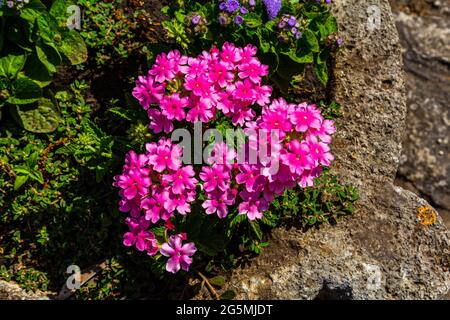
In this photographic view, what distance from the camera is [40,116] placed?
3.60 metres

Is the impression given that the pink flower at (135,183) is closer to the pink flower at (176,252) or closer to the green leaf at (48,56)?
the pink flower at (176,252)

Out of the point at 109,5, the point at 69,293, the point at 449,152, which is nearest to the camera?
the point at 69,293

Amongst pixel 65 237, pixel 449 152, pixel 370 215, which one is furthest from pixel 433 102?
pixel 65 237

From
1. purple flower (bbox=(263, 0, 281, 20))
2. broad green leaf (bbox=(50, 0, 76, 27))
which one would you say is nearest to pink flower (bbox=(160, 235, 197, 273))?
purple flower (bbox=(263, 0, 281, 20))

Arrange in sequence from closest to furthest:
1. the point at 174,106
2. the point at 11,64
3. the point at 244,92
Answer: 1. the point at 174,106
2. the point at 244,92
3. the point at 11,64

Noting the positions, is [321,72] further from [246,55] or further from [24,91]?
[24,91]

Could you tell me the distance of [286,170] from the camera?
268cm

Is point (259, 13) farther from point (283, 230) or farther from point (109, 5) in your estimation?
point (283, 230)

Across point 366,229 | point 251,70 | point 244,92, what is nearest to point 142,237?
point 244,92

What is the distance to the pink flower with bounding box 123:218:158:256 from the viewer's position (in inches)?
111

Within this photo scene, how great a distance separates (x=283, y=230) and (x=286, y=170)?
1.05 m

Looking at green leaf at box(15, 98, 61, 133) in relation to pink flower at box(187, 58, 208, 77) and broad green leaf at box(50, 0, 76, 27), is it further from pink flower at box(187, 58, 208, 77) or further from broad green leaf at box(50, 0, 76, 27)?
pink flower at box(187, 58, 208, 77)

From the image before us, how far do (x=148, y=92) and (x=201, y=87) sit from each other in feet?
1.02

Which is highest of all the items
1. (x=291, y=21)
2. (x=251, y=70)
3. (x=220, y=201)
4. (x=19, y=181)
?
(x=291, y=21)
